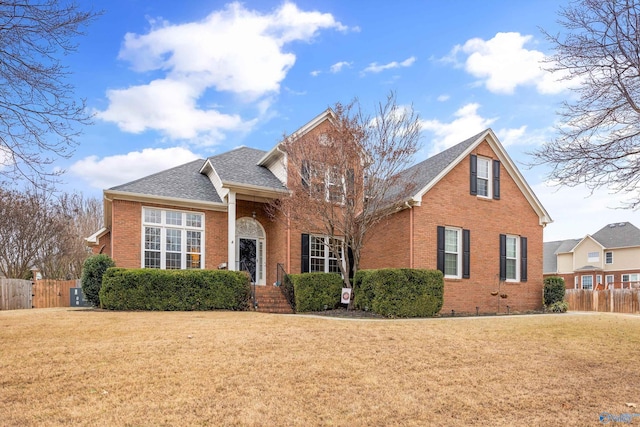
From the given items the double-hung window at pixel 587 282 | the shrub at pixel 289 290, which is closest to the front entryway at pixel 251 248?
the shrub at pixel 289 290

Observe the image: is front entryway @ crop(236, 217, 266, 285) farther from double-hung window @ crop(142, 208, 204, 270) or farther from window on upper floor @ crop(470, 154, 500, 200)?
window on upper floor @ crop(470, 154, 500, 200)

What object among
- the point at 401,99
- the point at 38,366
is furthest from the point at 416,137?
the point at 38,366

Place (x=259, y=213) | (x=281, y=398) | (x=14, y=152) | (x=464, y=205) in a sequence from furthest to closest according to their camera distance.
A: (x=259, y=213), (x=464, y=205), (x=14, y=152), (x=281, y=398)

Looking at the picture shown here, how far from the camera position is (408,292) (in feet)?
48.1

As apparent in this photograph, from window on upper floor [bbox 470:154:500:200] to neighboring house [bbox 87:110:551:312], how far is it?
43 millimetres

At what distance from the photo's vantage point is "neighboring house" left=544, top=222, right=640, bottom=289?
41634 mm

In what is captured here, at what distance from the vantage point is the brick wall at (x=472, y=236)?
17.7 meters

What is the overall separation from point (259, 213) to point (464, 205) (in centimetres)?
841

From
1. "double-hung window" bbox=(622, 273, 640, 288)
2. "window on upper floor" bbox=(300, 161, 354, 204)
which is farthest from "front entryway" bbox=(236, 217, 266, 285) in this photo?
"double-hung window" bbox=(622, 273, 640, 288)

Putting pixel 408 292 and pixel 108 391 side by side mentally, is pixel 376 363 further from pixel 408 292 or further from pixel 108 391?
pixel 408 292

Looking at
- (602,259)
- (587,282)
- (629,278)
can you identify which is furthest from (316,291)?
(587,282)

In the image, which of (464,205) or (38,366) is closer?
(38,366)

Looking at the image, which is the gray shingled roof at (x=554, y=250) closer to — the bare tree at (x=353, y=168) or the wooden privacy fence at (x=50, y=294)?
the bare tree at (x=353, y=168)

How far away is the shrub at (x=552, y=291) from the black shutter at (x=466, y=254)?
4343 millimetres
